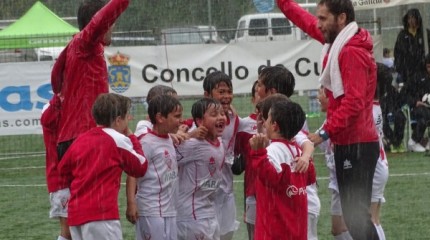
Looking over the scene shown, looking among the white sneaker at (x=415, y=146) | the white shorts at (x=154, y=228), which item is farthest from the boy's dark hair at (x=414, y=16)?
the white shorts at (x=154, y=228)

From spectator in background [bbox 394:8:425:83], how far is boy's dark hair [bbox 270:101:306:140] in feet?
33.4

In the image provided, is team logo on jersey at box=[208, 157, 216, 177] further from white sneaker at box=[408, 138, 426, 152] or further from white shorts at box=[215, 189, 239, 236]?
white sneaker at box=[408, 138, 426, 152]

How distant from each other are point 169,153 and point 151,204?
0.35m

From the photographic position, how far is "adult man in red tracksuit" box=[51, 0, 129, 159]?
6.77m

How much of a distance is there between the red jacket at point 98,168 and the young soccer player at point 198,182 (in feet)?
2.35

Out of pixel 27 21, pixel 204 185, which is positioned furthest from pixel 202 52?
pixel 204 185

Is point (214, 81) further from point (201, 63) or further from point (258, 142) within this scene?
point (201, 63)

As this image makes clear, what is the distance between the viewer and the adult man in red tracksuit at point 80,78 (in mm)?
6766

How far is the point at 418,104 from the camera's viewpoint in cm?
1550

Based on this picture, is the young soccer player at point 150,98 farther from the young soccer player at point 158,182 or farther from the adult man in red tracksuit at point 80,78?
the adult man in red tracksuit at point 80,78

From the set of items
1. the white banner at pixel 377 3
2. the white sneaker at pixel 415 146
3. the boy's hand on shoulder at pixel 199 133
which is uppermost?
the white banner at pixel 377 3

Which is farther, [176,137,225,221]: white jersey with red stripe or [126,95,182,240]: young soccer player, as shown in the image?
[176,137,225,221]: white jersey with red stripe

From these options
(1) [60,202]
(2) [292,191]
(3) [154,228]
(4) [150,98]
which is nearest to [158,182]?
(3) [154,228]

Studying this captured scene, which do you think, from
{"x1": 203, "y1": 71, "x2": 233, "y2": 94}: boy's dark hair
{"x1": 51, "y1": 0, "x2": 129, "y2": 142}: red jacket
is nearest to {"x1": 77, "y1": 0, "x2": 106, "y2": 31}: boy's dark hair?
{"x1": 51, "y1": 0, "x2": 129, "y2": 142}: red jacket
